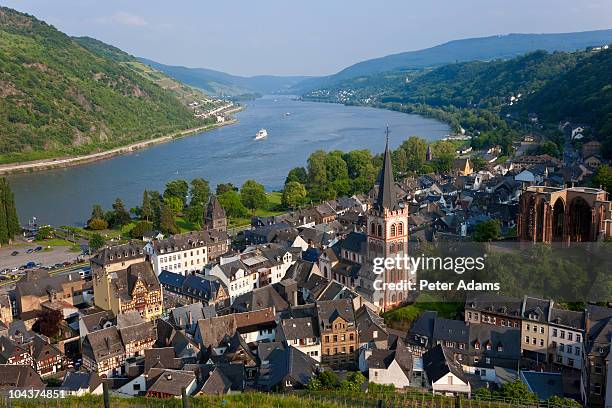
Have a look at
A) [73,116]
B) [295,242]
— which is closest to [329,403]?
[295,242]

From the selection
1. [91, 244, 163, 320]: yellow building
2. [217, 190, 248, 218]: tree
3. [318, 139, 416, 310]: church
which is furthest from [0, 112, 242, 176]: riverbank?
[318, 139, 416, 310]: church

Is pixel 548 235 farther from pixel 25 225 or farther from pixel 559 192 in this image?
pixel 25 225

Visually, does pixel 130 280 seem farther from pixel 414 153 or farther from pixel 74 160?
pixel 74 160

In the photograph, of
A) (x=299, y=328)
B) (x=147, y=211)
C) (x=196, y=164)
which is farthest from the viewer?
(x=196, y=164)

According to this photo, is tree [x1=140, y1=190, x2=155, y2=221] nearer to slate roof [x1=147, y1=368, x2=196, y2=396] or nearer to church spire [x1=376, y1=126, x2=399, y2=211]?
church spire [x1=376, y1=126, x2=399, y2=211]

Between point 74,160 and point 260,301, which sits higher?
point 74,160

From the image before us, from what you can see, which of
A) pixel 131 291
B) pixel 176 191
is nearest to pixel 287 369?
pixel 131 291

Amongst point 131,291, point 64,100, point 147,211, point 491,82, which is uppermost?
point 491,82
